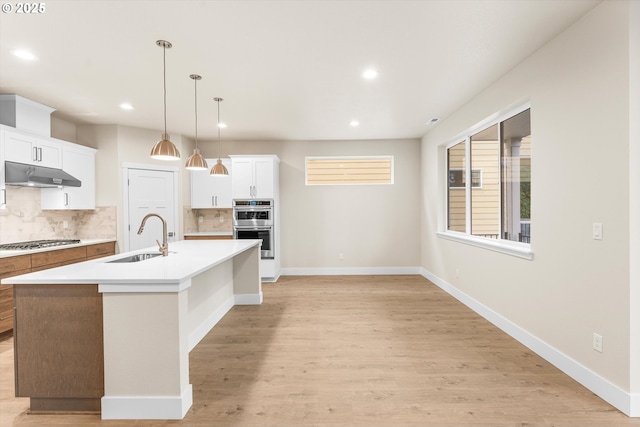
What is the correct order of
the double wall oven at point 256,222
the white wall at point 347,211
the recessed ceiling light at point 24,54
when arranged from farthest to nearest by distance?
→ 1. the white wall at point 347,211
2. the double wall oven at point 256,222
3. the recessed ceiling light at point 24,54

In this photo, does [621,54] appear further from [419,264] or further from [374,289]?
[419,264]

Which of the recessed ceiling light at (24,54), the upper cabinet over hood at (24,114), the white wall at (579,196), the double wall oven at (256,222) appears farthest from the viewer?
the double wall oven at (256,222)

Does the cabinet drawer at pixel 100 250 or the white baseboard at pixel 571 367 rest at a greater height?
the cabinet drawer at pixel 100 250

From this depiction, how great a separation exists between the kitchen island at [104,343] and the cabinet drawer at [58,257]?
205cm

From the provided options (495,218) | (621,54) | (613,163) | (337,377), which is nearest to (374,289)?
(495,218)

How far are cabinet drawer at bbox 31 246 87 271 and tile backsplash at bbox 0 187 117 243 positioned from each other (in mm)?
705

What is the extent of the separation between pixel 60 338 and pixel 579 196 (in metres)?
3.75

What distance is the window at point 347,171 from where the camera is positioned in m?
6.37

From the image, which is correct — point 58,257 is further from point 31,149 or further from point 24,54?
point 24,54

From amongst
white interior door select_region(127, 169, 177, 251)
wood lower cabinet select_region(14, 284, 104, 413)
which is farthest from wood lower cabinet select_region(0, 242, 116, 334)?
Result: wood lower cabinet select_region(14, 284, 104, 413)

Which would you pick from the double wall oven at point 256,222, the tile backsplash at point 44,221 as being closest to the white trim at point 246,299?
the double wall oven at point 256,222

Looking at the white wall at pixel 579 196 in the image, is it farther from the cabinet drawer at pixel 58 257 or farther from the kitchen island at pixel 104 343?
the cabinet drawer at pixel 58 257

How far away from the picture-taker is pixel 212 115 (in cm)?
469

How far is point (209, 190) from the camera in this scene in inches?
237
